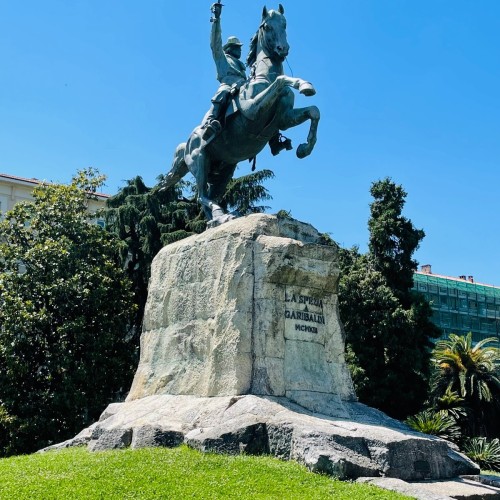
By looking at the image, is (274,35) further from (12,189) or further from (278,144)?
(12,189)

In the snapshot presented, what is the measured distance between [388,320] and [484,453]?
556cm

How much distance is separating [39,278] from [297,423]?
14.0 m

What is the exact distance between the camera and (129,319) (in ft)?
72.8

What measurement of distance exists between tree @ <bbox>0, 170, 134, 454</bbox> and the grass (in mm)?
11104

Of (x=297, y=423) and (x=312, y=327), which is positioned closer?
(x=297, y=423)

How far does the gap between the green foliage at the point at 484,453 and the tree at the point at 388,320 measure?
2.40 m

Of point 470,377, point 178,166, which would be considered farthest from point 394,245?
point 178,166

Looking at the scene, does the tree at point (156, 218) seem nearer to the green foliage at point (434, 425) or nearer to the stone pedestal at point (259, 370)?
the green foliage at point (434, 425)

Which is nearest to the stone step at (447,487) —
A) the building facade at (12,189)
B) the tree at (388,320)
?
the tree at (388,320)

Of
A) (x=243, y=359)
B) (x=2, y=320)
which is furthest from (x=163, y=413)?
(x=2, y=320)

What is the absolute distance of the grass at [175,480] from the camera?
6871 mm

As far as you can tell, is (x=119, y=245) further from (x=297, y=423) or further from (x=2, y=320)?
(x=297, y=423)

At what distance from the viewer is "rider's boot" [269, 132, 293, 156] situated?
1216cm

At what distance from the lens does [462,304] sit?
57.9 m
